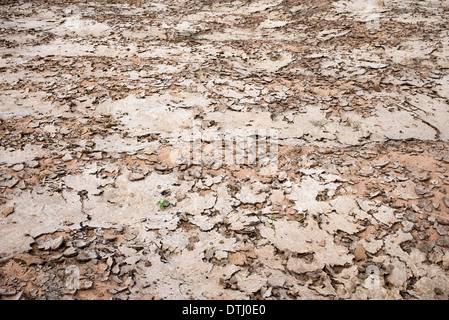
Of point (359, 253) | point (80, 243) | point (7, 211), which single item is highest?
point (7, 211)

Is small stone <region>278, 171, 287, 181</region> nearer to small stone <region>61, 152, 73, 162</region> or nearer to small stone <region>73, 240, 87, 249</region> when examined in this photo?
small stone <region>73, 240, 87, 249</region>

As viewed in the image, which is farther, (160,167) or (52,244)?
(160,167)

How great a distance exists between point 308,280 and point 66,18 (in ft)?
19.7

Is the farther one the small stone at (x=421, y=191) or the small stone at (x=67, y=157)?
the small stone at (x=67, y=157)

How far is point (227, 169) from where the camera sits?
7.20ft

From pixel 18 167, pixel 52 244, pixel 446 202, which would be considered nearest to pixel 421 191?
pixel 446 202

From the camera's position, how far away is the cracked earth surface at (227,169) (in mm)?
1499

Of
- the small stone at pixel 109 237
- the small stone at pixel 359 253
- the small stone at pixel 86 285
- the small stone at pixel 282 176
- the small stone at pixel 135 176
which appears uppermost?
the small stone at pixel 135 176

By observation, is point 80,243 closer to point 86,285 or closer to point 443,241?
point 86,285

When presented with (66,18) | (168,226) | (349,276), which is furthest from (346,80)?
(66,18)

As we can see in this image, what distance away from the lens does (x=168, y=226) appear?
1.77m

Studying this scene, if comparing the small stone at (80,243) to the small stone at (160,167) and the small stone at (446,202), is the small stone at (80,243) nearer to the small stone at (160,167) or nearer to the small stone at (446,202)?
the small stone at (160,167)

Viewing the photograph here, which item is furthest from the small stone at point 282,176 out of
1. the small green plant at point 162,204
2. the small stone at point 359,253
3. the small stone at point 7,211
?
the small stone at point 7,211
